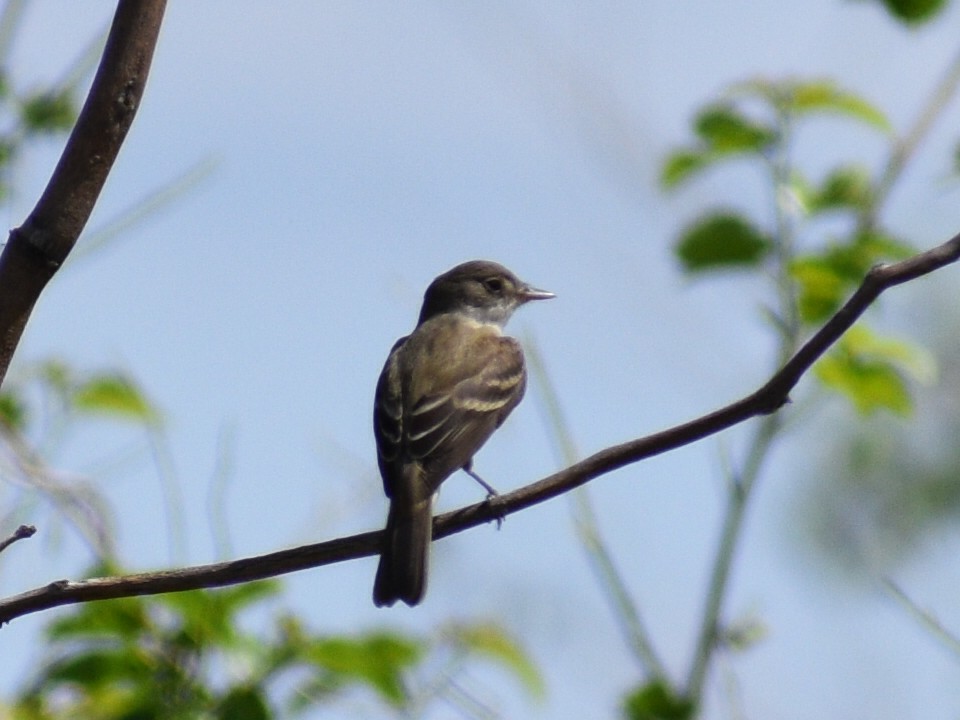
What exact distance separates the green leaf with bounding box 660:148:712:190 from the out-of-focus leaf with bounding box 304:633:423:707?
7.48 ft

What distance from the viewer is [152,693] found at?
3.87 metres

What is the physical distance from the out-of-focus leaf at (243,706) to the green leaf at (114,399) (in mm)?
1281

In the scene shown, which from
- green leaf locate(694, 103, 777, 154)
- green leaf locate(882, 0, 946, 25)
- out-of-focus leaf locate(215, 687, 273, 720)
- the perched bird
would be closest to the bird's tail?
the perched bird

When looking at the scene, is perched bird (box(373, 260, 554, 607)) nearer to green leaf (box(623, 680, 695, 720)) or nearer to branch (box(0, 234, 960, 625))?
green leaf (box(623, 680, 695, 720))

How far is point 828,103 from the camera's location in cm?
532

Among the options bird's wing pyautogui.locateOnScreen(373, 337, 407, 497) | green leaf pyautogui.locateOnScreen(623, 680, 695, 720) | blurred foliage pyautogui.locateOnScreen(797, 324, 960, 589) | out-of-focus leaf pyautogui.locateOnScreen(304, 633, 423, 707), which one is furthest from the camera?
blurred foliage pyautogui.locateOnScreen(797, 324, 960, 589)

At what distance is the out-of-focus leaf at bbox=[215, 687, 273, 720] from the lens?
3.65 m

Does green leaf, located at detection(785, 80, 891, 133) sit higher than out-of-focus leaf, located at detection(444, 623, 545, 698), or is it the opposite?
green leaf, located at detection(785, 80, 891, 133)

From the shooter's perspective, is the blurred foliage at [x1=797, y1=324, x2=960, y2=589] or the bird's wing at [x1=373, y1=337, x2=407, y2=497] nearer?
the bird's wing at [x1=373, y1=337, x2=407, y2=497]

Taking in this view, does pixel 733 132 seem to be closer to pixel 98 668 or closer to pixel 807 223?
pixel 807 223

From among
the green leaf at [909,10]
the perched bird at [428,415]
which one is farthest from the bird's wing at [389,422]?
the green leaf at [909,10]

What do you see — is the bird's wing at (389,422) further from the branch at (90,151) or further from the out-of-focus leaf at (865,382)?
the branch at (90,151)

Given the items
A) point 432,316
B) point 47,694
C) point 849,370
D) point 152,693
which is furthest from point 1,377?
point 432,316

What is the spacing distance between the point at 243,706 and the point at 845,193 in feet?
9.36
